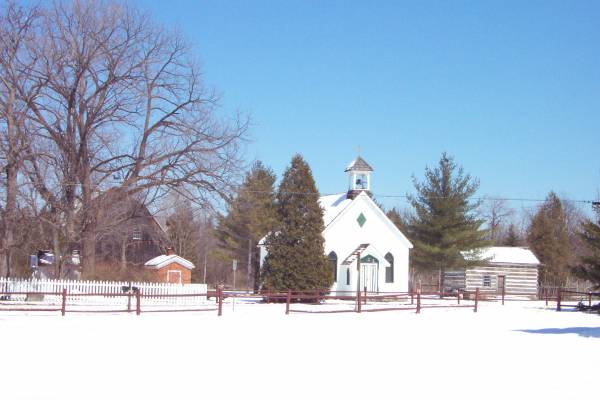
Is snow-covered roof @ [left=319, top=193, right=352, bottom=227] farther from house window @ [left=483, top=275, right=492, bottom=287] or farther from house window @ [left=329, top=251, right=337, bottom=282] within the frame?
house window @ [left=483, top=275, right=492, bottom=287]

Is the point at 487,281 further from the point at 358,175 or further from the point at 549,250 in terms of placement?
the point at 358,175

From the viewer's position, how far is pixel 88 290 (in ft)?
117

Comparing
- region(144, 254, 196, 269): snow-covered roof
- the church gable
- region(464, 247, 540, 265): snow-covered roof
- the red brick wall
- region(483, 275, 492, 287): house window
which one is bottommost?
region(483, 275, 492, 287): house window

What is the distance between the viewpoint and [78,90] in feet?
126

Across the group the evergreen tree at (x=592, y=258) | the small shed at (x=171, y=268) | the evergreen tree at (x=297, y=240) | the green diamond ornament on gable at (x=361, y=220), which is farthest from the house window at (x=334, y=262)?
the evergreen tree at (x=592, y=258)

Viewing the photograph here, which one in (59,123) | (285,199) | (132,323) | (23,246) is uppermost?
(59,123)

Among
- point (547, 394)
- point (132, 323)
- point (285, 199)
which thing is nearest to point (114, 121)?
point (285, 199)

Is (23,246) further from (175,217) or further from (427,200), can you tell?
(427,200)

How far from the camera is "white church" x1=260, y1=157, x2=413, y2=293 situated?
1770 inches

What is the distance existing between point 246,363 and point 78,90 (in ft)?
Result: 88.2

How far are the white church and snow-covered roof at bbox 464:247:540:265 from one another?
10414mm

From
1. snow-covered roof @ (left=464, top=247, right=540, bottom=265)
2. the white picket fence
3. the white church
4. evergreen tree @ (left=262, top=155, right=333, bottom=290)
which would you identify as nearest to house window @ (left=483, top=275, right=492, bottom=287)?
snow-covered roof @ (left=464, top=247, right=540, bottom=265)

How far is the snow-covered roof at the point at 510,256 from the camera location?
2229 inches

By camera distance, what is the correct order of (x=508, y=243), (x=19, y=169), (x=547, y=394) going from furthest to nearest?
(x=508, y=243) < (x=19, y=169) < (x=547, y=394)
